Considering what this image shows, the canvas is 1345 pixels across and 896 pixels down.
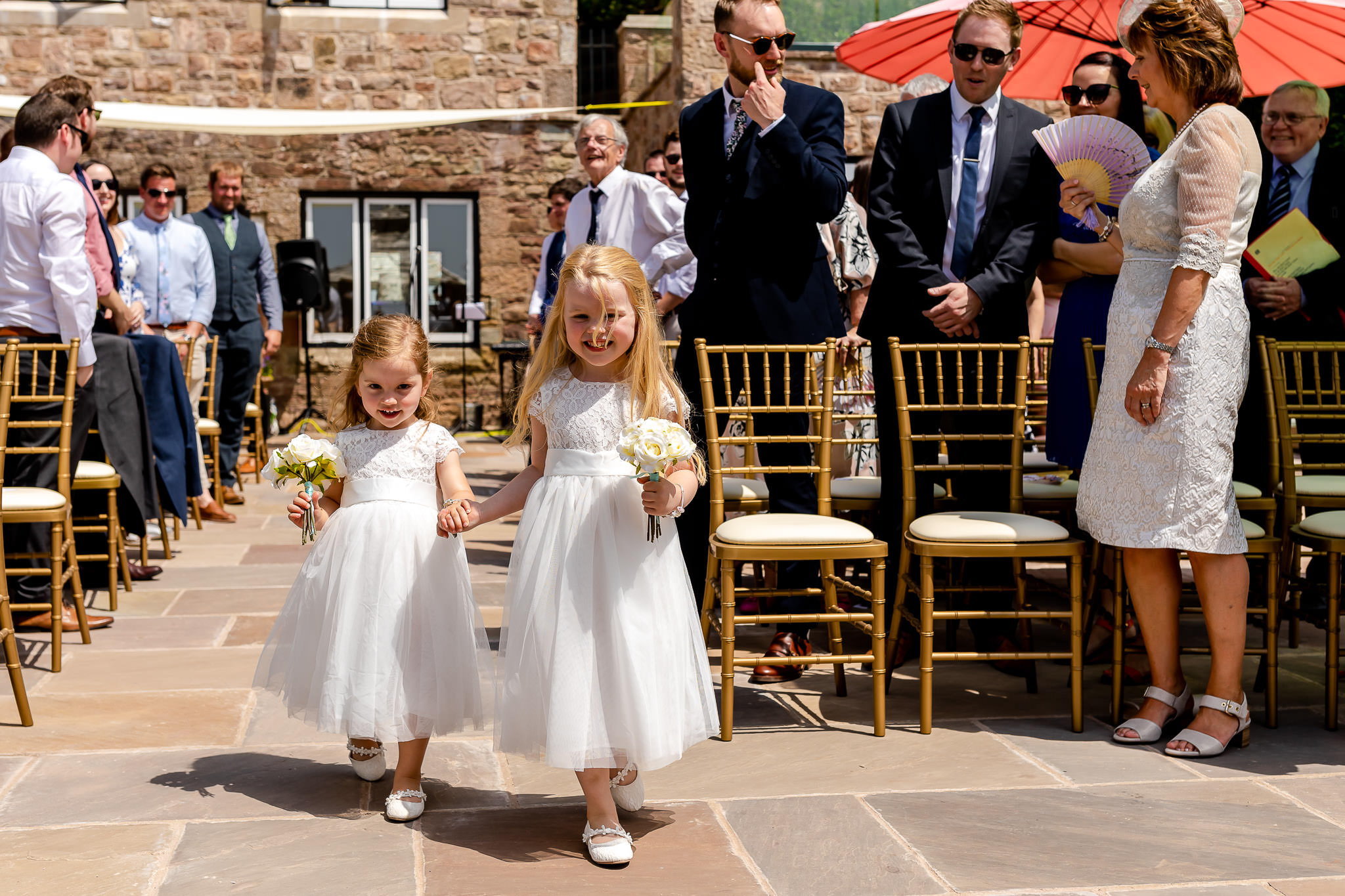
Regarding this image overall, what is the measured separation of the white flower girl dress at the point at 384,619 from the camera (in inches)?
118

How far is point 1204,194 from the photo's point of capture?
11.3ft

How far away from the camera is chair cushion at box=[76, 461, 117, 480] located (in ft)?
17.0

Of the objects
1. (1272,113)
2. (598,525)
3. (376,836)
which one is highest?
(1272,113)

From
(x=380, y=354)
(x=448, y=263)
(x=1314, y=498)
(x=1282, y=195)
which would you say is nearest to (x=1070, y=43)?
(x=1282, y=195)

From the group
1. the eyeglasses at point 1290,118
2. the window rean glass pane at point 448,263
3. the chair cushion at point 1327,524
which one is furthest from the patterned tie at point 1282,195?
the window rean glass pane at point 448,263

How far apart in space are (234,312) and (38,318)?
3898 mm

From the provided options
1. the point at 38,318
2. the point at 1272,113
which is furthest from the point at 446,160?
the point at 1272,113

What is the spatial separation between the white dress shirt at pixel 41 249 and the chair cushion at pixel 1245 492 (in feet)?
13.6

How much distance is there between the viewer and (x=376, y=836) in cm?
290

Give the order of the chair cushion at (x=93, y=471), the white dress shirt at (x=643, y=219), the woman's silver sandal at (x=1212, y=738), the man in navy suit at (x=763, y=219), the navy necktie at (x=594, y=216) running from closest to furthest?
the woman's silver sandal at (x=1212, y=738), the man in navy suit at (x=763, y=219), the chair cushion at (x=93, y=471), the white dress shirt at (x=643, y=219), the navy necktie at (x=594, y=216)

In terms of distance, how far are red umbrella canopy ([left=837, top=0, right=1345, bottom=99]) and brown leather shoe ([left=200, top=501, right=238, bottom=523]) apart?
15.2ft

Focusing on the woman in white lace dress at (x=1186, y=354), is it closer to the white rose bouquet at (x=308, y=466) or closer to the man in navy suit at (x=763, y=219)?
the man in navy suit at (x=763, y=219)

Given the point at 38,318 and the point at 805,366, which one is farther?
the point at 38,318

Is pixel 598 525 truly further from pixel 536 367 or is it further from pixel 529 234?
pixel 529 234
